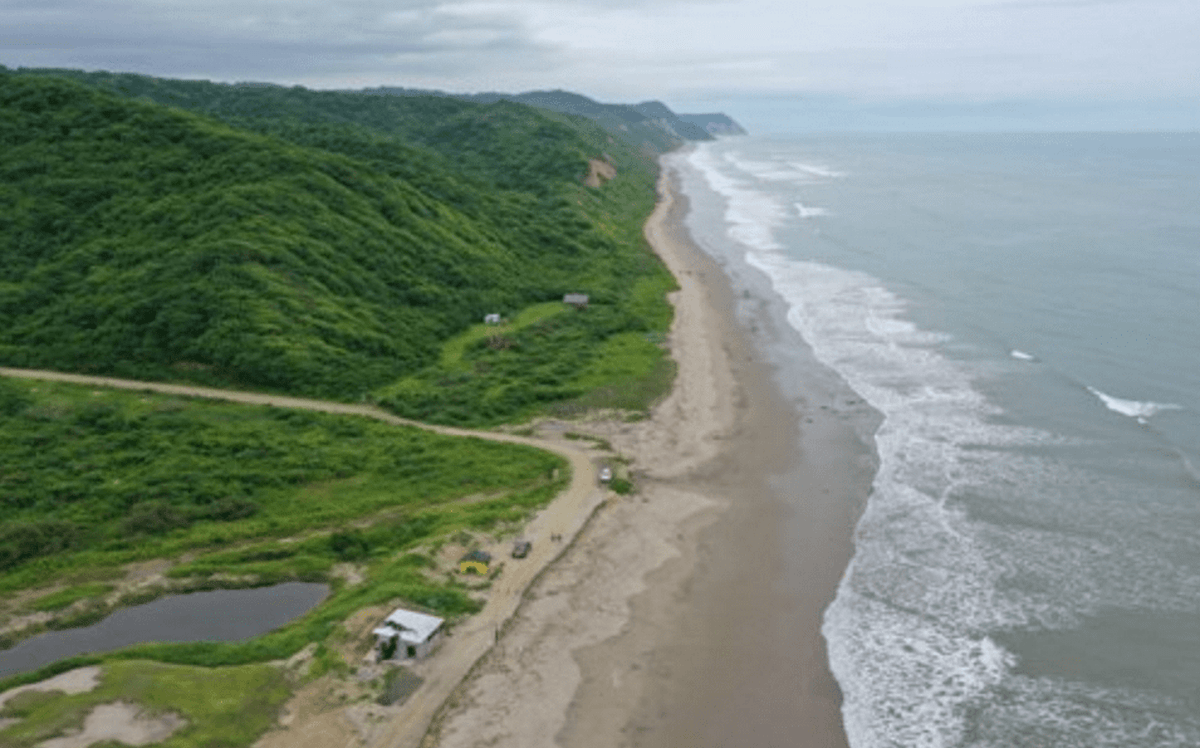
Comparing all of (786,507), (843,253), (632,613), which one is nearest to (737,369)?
(786,507)

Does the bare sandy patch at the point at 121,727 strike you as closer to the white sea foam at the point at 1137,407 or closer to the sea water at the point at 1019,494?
the sea water at the point at 1019,494

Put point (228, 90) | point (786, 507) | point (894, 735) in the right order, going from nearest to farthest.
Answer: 1. point (894, 735)
2. point (786, 507)
3. point (228, 90)

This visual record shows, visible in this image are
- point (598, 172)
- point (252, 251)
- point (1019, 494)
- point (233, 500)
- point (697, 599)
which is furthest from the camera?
point (598, 172)

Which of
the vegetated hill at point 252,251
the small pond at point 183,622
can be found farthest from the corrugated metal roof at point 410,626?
the vegetated hill at point 252,251

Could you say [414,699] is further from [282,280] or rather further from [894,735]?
[282,280]

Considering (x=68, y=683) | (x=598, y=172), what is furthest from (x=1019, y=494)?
(x=598, y=172)

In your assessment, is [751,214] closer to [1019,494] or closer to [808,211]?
[808,211]
